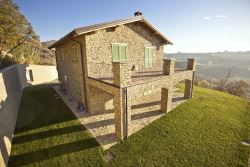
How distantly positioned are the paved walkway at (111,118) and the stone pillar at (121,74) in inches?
128

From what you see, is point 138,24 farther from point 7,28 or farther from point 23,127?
point 7,28

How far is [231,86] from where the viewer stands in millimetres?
34031

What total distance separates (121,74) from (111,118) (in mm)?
4267

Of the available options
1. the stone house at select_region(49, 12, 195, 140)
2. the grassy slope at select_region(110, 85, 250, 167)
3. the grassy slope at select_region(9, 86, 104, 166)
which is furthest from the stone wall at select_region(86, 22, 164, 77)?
the grassy slope at select_region(110, 85, 250, 167)

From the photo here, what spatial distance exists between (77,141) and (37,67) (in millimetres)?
20377

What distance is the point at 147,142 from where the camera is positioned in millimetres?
7332

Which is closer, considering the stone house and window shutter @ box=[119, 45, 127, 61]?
the stone house

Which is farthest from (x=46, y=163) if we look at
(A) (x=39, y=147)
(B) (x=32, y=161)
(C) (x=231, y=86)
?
(C) (x=231, y=86)

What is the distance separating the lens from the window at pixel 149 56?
42.7ft

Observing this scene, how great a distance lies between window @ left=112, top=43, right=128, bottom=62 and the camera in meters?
10.3

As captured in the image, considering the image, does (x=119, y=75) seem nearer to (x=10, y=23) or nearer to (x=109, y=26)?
(x=109, y=26)

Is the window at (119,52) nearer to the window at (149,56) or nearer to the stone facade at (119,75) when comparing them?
the stone facade at (119,75)

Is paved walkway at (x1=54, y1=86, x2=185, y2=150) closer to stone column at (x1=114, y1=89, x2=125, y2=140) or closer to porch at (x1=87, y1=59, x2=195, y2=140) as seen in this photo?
porch at (x1=87, y1=59, x2=195, y2=140)

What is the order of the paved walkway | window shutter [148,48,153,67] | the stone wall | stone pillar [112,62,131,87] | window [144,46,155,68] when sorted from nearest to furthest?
stone pillar [112,62,131,87]
the paved walkway
the stone wall
window [144,46,155,68]
window shutter [148,48,153,67]
